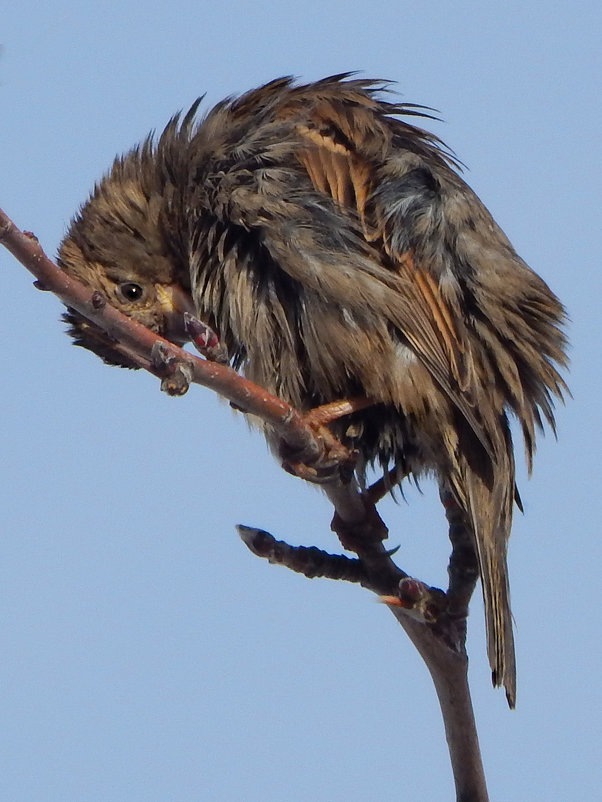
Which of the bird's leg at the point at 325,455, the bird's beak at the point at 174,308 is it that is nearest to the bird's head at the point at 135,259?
the bird's beak at the point at 174,308

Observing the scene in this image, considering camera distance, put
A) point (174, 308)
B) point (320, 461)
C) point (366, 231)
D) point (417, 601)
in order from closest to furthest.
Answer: point (417, 601), point (320, 461), point (366, 231), point (174, 308)

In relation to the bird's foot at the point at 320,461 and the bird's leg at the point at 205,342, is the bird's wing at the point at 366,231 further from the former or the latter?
the bird's leg at the point at 205,342

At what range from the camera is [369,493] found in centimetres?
559

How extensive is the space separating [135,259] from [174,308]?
0.33 m

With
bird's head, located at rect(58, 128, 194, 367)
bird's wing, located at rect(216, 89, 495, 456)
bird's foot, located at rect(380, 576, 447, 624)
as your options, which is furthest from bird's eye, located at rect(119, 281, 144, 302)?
bird's foot, located at rect(380, 576, 447, 624)

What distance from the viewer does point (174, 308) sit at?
5816mm

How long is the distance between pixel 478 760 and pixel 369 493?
4.75 ft

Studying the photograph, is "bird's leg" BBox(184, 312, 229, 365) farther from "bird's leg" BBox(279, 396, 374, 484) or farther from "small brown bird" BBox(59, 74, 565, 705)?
"small brown bird" BBox(59, 74, 565, 705)

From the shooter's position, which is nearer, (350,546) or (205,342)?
(205,342)

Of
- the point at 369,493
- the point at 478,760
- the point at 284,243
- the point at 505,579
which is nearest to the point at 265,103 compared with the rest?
the point at 284,243

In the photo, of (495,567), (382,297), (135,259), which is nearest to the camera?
(495,567)

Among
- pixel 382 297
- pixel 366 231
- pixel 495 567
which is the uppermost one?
pixel 366 231

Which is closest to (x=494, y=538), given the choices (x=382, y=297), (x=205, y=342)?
(x=382, y=297)

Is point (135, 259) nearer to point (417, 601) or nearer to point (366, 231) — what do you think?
point (366, 231)
